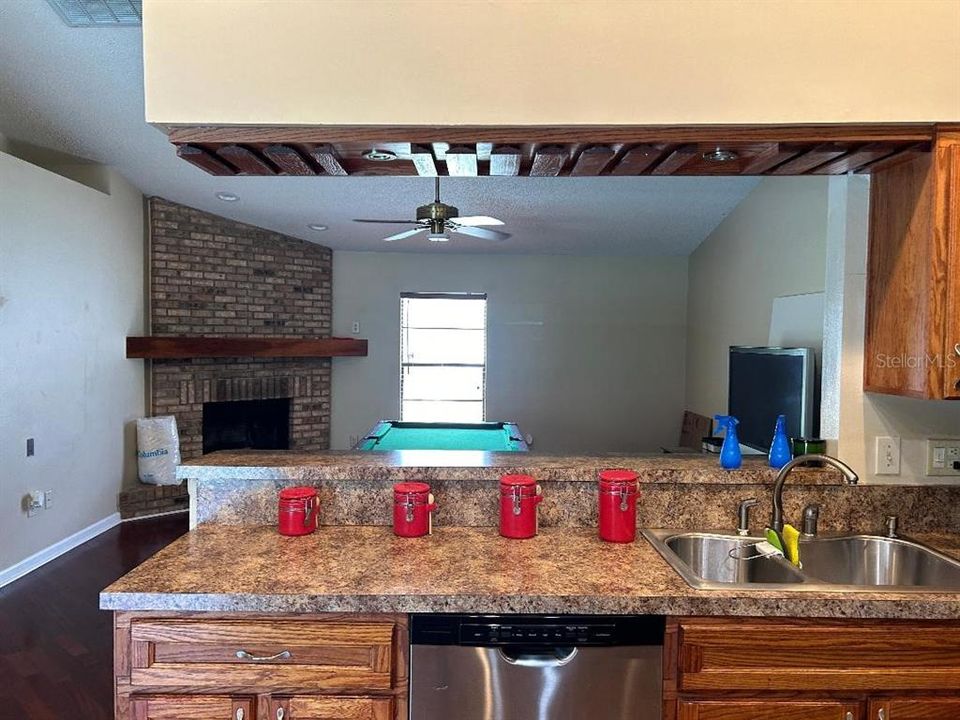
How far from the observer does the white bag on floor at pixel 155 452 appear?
4730 millimetres

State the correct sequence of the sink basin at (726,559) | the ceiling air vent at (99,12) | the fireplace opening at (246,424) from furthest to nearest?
the fireplace opening at (246,424)
the ceiling air vent at (99,12)
the sink basin at (726,559)

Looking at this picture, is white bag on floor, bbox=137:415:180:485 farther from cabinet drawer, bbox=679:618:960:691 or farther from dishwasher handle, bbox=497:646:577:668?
cabinet drawer, bbox=679:618:960:691

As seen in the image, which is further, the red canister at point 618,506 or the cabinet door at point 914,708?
the red canister at point 618,506

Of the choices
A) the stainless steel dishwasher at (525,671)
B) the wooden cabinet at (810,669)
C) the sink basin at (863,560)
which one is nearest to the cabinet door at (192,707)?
the stainless steel dishwasher at (525,671)

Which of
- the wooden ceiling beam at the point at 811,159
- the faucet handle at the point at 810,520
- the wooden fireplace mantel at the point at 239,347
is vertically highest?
the wooden ceiling beam at the point at 811,159

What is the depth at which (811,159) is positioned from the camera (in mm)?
1645

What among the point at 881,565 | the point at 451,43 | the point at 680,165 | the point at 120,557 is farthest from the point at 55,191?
the point at 881,565

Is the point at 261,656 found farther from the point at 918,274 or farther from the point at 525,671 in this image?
the point at 918,274

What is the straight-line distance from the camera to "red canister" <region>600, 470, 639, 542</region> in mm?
1711

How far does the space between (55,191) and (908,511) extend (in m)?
4.96

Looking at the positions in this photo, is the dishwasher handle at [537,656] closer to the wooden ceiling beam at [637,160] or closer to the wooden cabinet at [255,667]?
A: the wooden cabinet at [255,667]

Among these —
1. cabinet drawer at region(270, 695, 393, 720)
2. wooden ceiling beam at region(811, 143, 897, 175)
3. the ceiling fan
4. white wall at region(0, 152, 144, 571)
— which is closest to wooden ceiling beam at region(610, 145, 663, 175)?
wooden ceiling beam at region(811, 143, 897, 175)

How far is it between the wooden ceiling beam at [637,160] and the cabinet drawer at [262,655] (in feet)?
4.54

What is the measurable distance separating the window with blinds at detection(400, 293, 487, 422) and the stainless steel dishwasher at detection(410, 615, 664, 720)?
4.94m
